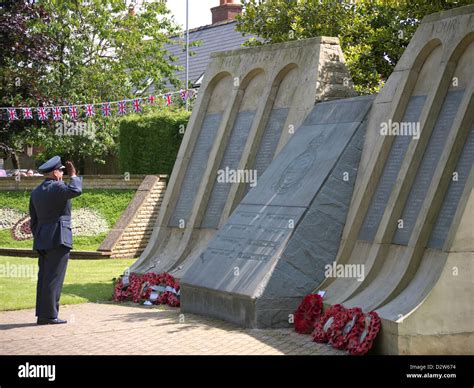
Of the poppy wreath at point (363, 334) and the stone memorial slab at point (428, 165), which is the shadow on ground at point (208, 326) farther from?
the stone memorial slab at point (428, 165)

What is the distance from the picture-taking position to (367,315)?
37.0ft

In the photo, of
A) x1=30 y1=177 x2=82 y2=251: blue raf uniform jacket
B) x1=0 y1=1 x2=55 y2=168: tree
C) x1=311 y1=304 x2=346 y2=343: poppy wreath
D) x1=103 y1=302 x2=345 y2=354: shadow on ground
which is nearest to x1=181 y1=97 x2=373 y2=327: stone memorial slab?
x1=103 y1=302 x2=345 y2=354: shadow on ground

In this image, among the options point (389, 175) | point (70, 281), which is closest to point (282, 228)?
point (389, 175)

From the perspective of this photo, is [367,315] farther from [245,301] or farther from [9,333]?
[9,333]

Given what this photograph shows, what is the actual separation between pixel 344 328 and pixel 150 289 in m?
5.21

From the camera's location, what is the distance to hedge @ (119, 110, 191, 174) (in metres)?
28.6

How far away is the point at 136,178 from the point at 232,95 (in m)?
10.3

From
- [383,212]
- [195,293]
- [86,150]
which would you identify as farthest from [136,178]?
[383,212]

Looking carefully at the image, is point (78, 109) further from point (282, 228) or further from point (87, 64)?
point (282, 228)

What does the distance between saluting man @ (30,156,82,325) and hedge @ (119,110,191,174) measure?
14616 mm

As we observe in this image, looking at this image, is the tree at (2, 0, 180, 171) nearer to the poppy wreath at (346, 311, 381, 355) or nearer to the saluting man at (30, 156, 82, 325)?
the saluting man at (30, 156, 82, 325)

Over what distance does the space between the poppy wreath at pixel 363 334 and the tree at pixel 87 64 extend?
25299mm

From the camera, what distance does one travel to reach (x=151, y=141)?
2909 centimetres

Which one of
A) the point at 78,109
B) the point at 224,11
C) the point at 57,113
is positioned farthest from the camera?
the point at 224,11
